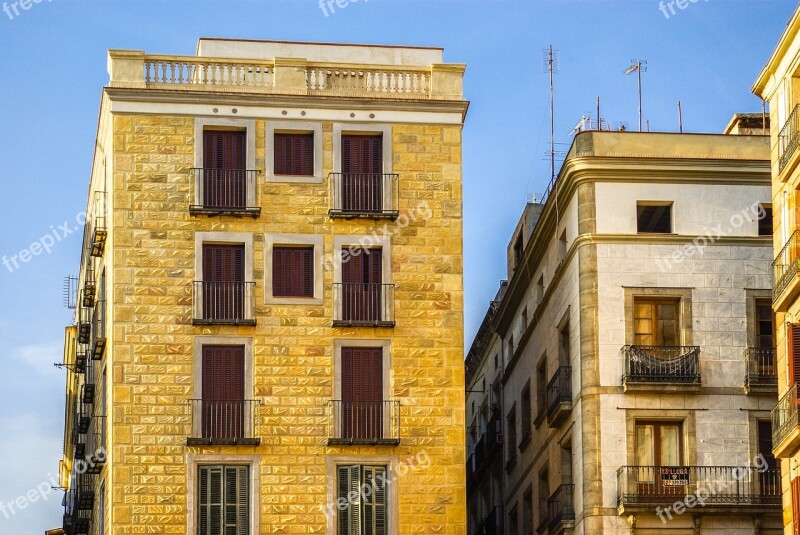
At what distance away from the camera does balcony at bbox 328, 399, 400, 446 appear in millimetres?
67938

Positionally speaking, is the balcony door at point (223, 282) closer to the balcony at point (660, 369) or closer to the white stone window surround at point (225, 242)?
the white stone window surround at point (225, 242)

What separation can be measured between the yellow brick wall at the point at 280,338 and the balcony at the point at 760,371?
9.10 meters

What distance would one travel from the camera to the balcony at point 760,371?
6819cm

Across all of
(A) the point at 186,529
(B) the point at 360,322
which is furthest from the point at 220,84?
(A) the point at 186,529

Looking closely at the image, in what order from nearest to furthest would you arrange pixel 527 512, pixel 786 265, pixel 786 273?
pixel 786 273, pixel 786 265, pixel 527 512

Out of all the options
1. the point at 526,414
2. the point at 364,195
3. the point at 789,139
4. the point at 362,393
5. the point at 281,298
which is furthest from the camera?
the point at 526,414

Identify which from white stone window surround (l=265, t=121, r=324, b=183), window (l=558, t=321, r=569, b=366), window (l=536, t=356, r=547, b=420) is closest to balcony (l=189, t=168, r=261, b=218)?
white stone window surround (l=265, t=121, r=324, b=183)

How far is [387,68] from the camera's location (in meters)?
71.5

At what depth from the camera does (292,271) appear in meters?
69.5

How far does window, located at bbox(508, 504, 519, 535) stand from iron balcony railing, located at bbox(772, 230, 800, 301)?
22.5 metres

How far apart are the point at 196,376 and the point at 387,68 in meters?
12.2

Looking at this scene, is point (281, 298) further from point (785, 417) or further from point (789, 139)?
point (785, 417)

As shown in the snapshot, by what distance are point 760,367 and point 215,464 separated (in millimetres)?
17468

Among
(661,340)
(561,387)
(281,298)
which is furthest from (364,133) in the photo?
(661,340)
